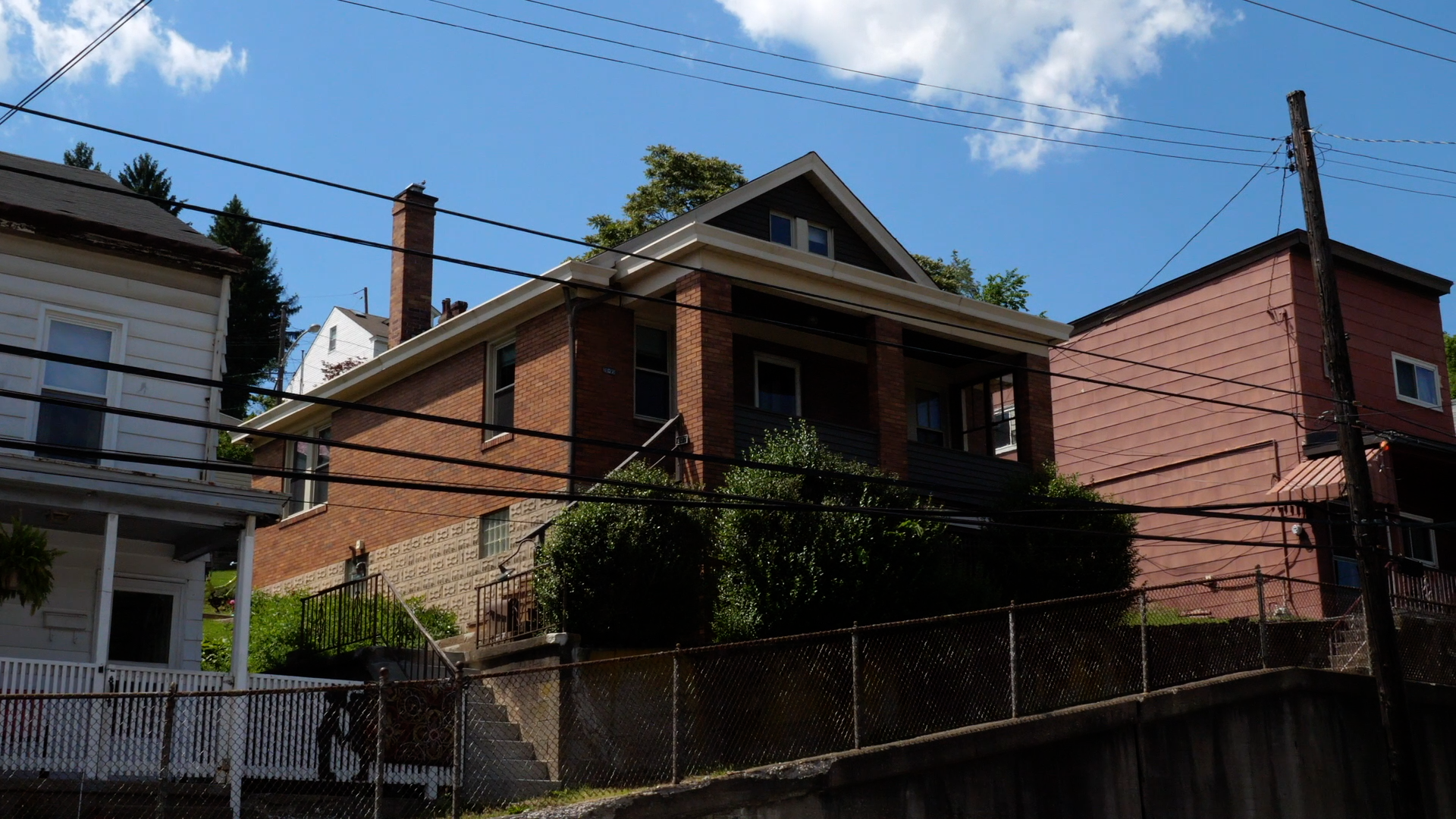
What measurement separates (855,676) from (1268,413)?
15.8 metres

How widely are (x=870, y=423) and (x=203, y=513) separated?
404 inches

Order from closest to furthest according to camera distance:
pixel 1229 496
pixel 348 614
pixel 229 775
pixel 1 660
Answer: pixel 229 775
pixel 1 660
pixel 348 614
pixel 1229 496

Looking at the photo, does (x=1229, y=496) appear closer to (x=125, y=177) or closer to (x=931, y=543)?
(x=931, y=543)

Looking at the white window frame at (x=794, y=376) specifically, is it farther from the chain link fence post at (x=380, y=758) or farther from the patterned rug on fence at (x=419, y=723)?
the chain link fence post at (x=380, y=758)

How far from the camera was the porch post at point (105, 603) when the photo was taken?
16594mm

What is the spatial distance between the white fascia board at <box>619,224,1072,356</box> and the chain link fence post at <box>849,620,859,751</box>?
25.4ft

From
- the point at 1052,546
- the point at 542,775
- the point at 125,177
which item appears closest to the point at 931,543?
the point at 1052,546

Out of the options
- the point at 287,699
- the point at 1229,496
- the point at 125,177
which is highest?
the point at 125,177

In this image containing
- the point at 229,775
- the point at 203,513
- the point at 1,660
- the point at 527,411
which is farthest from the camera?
the point at 527,411

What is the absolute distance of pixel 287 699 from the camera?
595 inches

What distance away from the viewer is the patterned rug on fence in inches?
562

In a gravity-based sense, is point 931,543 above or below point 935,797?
above

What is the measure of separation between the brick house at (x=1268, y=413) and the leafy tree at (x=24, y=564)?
63.0 ft

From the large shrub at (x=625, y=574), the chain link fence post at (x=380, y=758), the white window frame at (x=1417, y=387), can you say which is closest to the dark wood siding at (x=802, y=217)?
the large shrub at (x=625, y=574)
